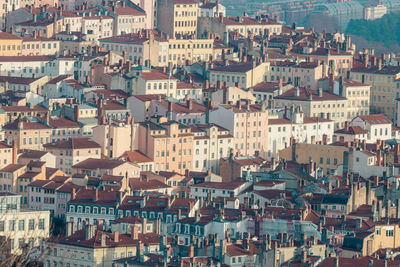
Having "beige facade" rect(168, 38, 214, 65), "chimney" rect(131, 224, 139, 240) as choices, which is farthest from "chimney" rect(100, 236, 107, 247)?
"beige facade" rect(168, 38, 214, 65)

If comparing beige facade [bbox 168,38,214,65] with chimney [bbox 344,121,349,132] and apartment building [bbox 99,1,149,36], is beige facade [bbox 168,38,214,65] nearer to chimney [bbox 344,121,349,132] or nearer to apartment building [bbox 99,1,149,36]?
apartment building [bbox 99,1,149,36]

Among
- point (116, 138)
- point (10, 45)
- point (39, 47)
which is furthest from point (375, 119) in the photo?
point (10, 45)

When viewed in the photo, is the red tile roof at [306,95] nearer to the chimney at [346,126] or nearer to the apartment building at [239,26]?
the chimney at [346,126]

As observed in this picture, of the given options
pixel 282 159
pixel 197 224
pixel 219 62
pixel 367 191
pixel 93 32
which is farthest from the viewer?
pixel 93 32

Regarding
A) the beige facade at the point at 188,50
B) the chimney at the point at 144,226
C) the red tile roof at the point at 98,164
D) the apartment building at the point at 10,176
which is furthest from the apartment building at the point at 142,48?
the chimney at the point at 144,226

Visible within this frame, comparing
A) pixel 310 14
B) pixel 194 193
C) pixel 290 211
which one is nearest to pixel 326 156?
pixel 194 193

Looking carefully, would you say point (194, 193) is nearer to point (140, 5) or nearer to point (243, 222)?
point (243, 222)
